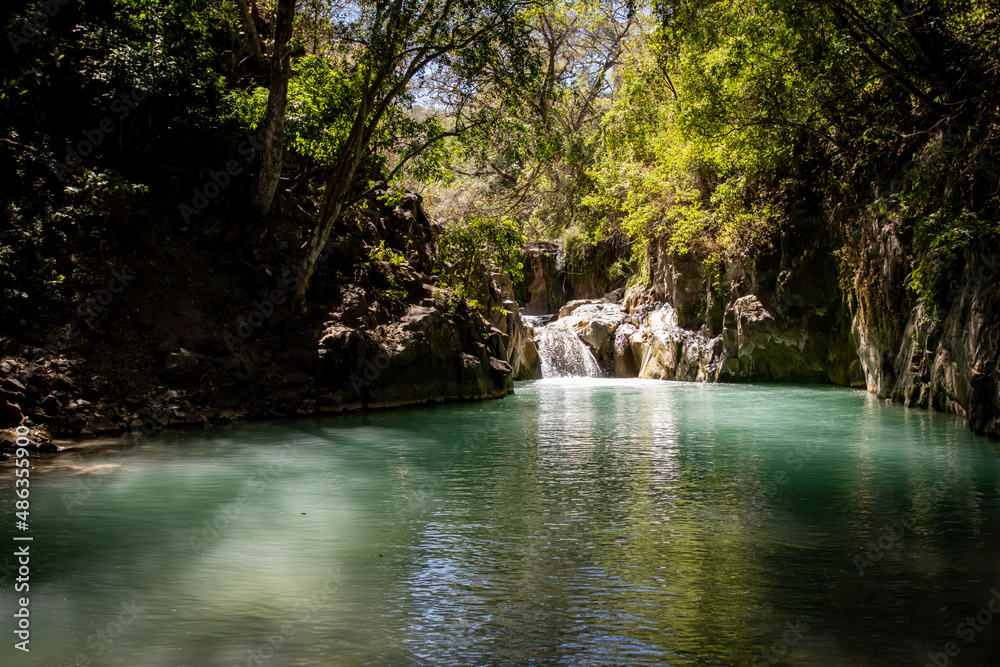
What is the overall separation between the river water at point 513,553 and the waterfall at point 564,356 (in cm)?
1466

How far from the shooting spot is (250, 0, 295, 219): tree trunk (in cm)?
1391

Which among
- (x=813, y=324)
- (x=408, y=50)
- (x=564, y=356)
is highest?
(x=408, y=50)

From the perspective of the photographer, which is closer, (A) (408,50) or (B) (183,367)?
(B) (183,367)

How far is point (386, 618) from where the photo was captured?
4.23 meters

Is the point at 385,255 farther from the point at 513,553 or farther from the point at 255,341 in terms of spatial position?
the point at 513,553

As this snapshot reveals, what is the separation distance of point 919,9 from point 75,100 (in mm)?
15679

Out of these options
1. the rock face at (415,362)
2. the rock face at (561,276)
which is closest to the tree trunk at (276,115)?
the rock face at (415,362)

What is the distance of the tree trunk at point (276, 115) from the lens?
45.6 feet

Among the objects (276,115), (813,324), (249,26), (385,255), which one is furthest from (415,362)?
(813,324)

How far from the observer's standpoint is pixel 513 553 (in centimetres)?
549

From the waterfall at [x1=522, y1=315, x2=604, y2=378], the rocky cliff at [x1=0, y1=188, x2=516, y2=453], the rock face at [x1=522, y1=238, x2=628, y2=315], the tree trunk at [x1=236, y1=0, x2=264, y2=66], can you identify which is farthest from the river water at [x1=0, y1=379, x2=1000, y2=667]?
the rock face at [x1=522, y1=238, x2=628, y2=315]

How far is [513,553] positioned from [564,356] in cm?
2030

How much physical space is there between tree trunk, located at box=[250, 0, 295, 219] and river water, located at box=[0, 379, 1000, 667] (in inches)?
252

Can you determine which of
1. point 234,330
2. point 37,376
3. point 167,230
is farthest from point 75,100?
point 37,376
